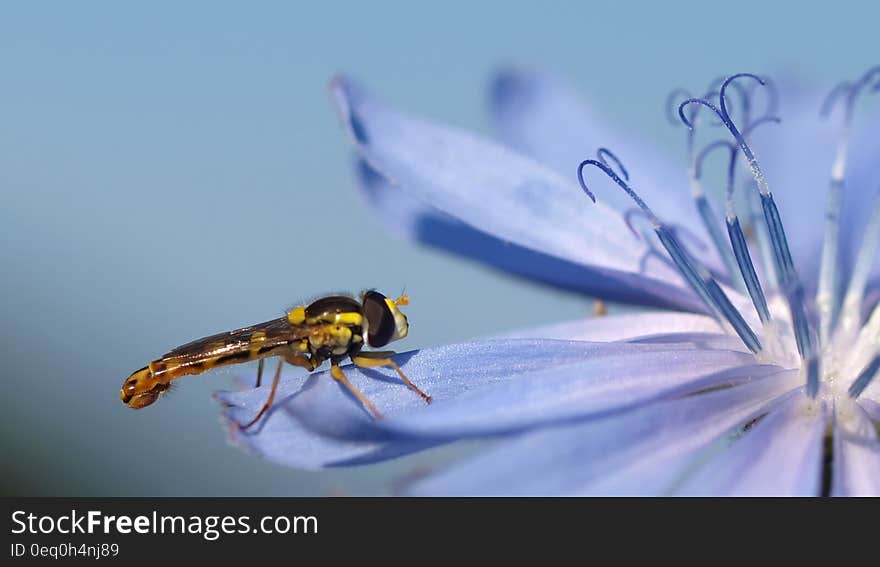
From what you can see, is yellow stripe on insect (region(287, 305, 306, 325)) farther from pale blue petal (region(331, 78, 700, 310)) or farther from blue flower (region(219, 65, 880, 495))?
pale blue petal (region(331, 78, 700, 310))

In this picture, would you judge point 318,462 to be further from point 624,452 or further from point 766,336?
point 766,336

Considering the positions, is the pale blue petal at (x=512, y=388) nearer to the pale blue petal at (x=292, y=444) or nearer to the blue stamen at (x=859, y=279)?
the pale blue petal at (x=292, y=444)

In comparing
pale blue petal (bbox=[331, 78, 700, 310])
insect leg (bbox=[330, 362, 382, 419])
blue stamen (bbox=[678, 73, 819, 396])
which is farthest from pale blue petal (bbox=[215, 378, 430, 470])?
blue stamen (bbox=[678, 73, 819, 396])

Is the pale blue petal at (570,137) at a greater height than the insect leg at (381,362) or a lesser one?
greater

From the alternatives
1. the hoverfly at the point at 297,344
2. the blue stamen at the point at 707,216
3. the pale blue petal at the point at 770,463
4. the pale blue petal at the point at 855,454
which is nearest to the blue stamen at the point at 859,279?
the blue stamen at the point at 707,216
